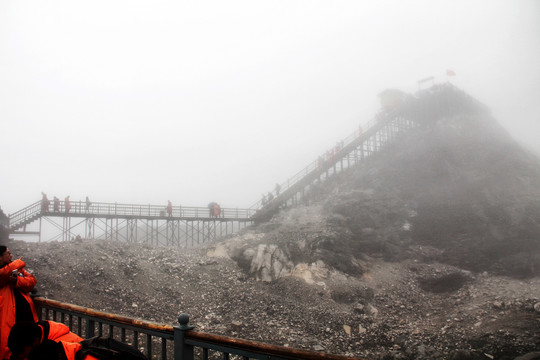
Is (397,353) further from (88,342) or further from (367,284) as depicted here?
(88,342)

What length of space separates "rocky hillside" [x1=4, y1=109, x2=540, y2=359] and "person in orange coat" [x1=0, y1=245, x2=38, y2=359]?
910 centimetres

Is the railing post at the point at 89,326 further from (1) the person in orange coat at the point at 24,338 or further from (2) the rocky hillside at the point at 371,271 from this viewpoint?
(2) the rocky hillside at the point at 371,271

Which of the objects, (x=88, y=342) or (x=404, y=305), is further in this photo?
(x=404, y=305)

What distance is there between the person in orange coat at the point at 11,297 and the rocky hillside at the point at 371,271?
29.9ft

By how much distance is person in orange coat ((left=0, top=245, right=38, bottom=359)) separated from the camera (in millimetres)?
3850

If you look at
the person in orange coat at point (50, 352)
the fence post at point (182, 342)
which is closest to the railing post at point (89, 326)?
the person in orange coat at point (50, 352)

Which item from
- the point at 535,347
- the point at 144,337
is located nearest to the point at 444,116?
the point at 535,347

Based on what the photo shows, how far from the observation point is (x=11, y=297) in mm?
4055

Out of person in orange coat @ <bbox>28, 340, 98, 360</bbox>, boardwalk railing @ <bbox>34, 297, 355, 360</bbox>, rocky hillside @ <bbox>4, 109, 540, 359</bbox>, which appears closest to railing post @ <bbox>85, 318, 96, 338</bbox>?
boardwalk railing @ <bbox>34, 297, 355, 360</bbox>

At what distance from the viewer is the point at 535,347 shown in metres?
9.91

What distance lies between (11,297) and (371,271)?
17.2 meters

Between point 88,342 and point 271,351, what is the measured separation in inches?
71.0

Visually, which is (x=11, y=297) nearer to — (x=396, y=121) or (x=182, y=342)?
(x=182, y=342)

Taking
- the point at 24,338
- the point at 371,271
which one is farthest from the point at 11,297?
the point at 371,271
